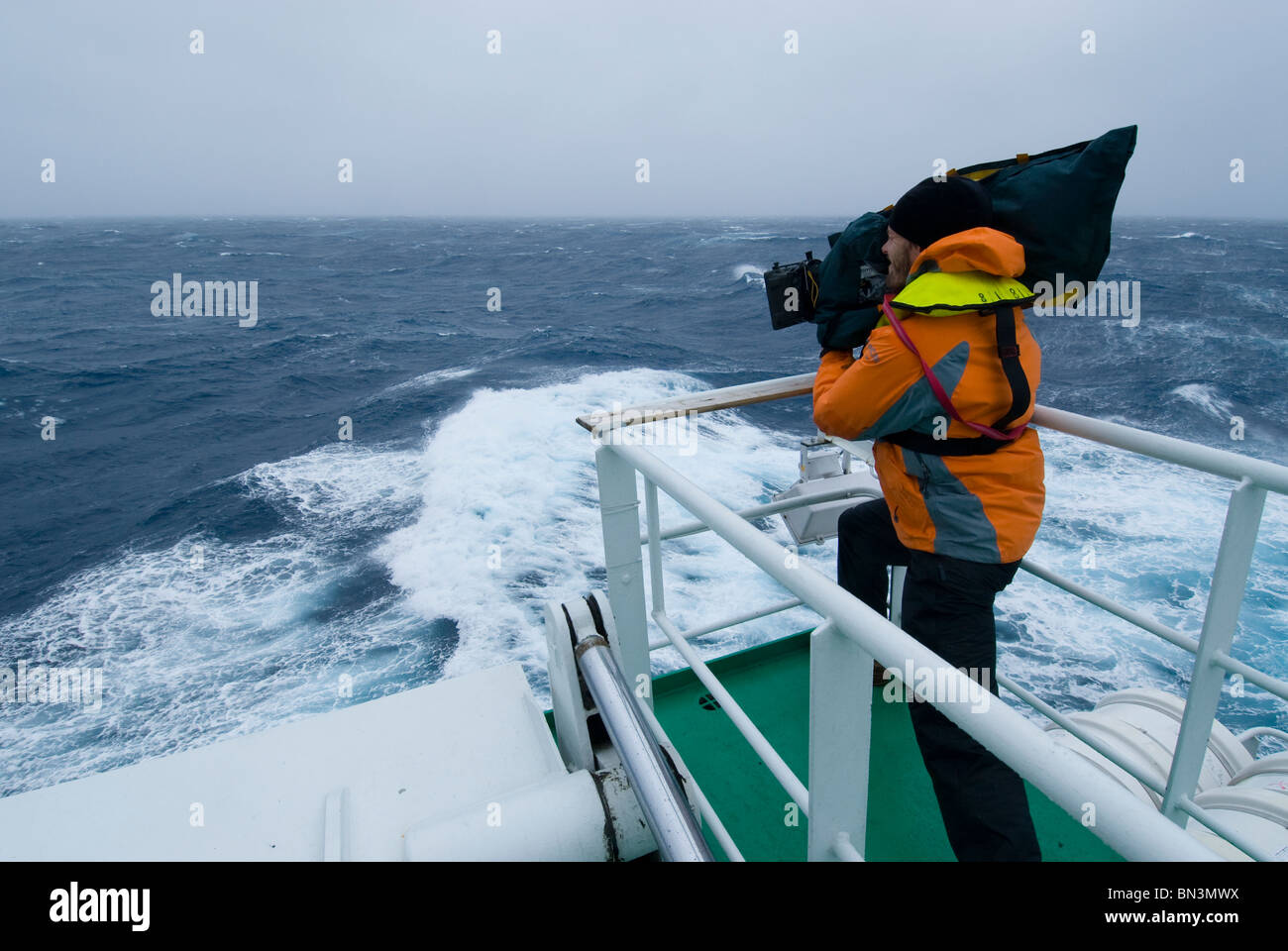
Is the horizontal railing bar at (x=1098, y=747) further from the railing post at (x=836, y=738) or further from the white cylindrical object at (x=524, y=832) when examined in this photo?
the white cylindrical object at (x=524, y=832)

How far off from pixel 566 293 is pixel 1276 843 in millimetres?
23275

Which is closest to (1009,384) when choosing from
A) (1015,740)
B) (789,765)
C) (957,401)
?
(957,401)

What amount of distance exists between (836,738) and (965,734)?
836 mm

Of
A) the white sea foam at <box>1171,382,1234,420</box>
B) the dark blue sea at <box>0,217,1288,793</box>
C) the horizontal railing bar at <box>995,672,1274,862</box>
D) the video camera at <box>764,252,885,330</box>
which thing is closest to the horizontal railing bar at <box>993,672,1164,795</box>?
the horizontal railing bar at <box>995,672,1274,862</box>

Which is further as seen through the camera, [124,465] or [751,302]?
[751,302]

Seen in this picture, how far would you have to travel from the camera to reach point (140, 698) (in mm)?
4773

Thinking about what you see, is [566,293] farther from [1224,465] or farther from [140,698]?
[1224,465]

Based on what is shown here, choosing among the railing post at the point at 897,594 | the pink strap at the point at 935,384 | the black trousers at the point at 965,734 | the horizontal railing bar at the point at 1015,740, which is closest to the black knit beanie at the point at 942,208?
the pink strap at the point at 935,384

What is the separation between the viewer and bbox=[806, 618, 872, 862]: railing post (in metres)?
0.88

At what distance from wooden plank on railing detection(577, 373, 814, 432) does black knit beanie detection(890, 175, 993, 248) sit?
48 centimetres

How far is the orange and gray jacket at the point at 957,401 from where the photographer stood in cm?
146

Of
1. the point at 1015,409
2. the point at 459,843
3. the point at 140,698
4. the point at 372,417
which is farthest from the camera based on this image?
the point at 372,417
